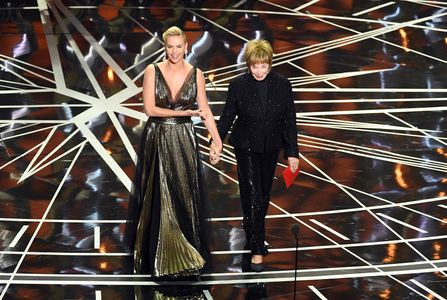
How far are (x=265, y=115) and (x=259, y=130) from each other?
4.0 inches

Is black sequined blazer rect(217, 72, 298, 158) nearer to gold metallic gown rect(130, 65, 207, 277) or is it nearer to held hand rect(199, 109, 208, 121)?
held hand rect(199, 109, 208, 121)

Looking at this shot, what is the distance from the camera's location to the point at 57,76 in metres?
10.9

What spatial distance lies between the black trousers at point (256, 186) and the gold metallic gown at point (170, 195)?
29 cm

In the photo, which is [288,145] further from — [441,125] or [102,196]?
[441,125]

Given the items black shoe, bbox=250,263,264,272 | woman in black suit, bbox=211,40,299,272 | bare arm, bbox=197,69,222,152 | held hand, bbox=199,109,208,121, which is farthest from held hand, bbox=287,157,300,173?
black shoe, bbox=250,263,264,272

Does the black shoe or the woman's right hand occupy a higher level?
the woman's right hand

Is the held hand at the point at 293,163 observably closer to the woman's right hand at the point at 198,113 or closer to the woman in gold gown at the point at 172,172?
the woman in gold gown at the point at 172,172

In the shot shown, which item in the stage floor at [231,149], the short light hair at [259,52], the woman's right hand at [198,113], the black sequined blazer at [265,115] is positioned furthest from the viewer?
the stage floor at [231,149]

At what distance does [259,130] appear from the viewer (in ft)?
22.9

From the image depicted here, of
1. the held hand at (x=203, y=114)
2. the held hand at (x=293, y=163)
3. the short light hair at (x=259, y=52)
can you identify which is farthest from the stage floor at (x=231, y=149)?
the short light hair at (x=259, y=52)

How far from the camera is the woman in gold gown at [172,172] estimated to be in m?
6.91

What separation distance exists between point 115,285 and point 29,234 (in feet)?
3.32

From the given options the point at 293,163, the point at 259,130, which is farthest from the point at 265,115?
the point at 293,163

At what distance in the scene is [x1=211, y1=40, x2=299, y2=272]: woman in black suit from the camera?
697 centimetres
